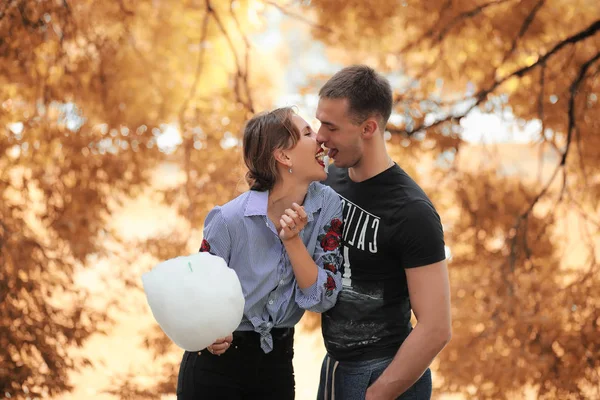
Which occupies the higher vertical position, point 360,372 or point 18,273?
point 18,273

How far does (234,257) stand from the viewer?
2184 mm

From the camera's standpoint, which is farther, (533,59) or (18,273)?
(533,59)

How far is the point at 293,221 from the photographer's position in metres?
2.03

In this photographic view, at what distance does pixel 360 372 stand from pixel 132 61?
324cm

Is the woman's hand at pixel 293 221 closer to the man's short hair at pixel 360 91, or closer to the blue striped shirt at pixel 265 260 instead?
the blue striped shirt at pixel 265 260

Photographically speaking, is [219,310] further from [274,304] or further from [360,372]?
[360,372]

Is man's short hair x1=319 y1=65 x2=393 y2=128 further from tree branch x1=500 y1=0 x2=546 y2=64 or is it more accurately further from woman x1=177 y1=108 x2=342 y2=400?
A: tree branch x1=500 y1=0 x2=546 y2=64

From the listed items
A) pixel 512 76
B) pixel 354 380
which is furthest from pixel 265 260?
pixel 512 76

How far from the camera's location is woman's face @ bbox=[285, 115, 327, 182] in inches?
87.4

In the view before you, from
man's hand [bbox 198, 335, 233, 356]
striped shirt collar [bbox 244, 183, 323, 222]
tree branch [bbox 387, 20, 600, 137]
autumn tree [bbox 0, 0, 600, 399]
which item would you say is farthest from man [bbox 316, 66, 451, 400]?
tree branch [bbox 387, 20, 600, 137]

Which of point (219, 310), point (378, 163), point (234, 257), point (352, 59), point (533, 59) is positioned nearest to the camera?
point (219, 310)

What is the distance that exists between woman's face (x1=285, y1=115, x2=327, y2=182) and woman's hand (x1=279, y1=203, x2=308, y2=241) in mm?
207

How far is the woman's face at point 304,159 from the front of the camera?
2.22 metres

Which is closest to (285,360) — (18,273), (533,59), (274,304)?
(274,304)
